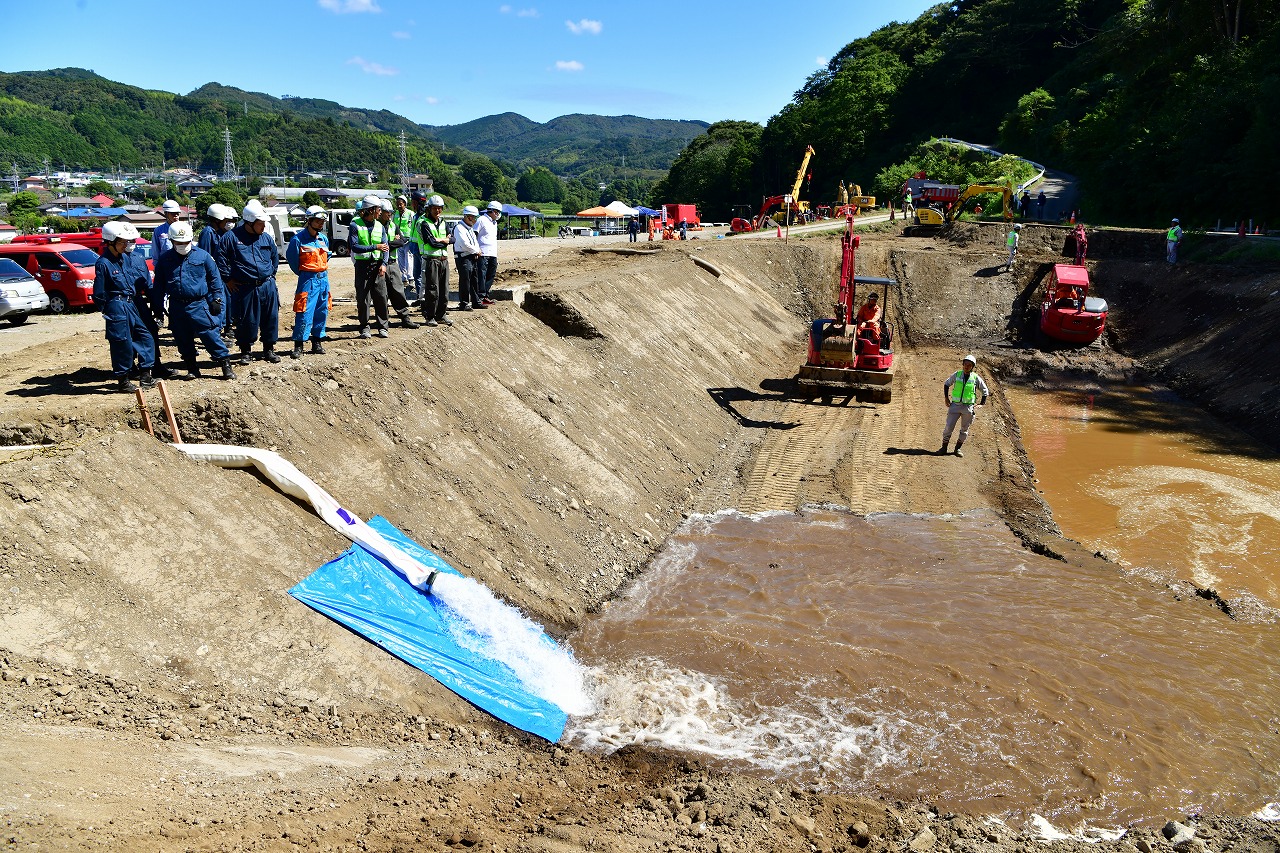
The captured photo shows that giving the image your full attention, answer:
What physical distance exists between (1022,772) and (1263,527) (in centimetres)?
857

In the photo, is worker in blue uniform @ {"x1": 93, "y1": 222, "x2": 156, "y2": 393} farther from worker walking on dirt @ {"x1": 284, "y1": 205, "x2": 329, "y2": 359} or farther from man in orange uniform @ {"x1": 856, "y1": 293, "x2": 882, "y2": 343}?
man in orange uniform @ {"x1": 856, "y1": 293, "x2": 882, "y2": 343}

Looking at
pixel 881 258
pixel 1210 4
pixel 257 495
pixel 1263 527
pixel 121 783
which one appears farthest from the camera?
pixel 1210 4

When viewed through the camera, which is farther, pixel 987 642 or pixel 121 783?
pixel 987 642

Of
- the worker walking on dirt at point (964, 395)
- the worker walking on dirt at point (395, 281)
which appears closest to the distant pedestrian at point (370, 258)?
the worker walking on dirt at point (395, 281)

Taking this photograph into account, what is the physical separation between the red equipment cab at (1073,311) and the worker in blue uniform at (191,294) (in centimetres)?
2199

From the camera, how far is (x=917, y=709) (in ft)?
26.4

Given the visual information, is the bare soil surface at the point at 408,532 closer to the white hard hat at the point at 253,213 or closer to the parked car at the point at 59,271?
the parked car at the point at 59,271

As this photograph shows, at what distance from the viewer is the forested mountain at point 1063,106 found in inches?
1273

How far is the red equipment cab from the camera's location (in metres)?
23.3

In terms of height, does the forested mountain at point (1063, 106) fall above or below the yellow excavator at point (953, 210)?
above

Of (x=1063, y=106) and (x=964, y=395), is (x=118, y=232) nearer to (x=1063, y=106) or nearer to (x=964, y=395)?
(x=964, y=395)

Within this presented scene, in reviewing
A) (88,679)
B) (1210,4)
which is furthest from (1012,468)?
(1210,4)

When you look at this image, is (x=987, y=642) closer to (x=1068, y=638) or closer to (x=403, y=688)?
(x=1068, y=638)

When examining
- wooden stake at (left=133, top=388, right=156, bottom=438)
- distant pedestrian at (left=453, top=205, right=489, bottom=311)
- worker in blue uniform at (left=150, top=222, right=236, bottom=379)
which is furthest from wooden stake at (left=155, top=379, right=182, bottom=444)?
distant pedestrian at (left=453, top=205, right=489, bottom=311)
